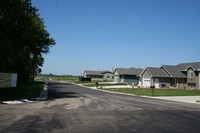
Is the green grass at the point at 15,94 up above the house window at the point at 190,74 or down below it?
below

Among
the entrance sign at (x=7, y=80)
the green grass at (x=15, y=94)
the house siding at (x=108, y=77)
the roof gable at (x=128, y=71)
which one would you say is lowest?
the green grass at (x=15, y=94)

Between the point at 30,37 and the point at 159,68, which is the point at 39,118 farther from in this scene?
the point at 159,68

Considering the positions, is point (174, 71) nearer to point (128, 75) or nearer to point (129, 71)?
point (128, 75)

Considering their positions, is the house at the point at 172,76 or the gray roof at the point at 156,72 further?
the gray roof at the point at 156,72

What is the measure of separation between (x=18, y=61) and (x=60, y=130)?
21100 millimetres

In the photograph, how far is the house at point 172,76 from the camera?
6663 centimetres

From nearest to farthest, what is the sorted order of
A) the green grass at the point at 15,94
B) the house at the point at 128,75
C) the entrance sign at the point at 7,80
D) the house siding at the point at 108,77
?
the green grass at the point at 15,94 < the entrance sign at the point at 7,80 < the house at the point at 128,75 < the house siding at the point at 108,77

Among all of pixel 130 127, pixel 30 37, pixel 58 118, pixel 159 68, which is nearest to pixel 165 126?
pixel 130 127

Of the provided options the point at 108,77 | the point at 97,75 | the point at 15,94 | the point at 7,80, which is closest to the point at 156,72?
the point at 15,94

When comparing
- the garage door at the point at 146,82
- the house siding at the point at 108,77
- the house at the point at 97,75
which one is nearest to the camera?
the garage door at the point at 146,82

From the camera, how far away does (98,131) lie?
1188 centimetres

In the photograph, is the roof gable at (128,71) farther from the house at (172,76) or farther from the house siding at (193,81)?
the house siding at (193,81)

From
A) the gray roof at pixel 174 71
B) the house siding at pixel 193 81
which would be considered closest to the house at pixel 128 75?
the gray roof at pixel 174 71

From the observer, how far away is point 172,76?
68.4 m
